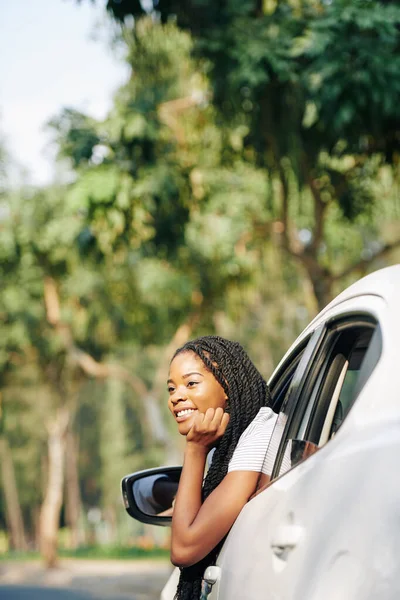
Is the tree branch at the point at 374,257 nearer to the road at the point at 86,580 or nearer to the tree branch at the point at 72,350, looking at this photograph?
the road at the point at 86,580

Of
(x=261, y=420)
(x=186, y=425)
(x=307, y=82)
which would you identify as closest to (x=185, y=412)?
(x=186, y=425)

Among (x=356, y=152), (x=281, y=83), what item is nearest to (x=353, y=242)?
(x=356, y=152)

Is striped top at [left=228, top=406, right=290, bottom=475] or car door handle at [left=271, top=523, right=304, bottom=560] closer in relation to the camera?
car door handle at [left=271, top=523, right=304, bottom=560]

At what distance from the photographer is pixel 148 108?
11.9m

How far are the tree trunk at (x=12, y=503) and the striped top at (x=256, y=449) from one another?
60.7 m

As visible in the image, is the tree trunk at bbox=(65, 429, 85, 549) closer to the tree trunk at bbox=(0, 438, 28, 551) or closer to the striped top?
the tree trunk at bbox=(0, 438, 28, 551)

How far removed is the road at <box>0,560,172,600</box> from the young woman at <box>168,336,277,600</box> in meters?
15.8

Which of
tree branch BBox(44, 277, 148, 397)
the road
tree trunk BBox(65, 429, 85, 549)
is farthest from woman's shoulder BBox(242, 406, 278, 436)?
tree trunk BBox(65, 429, 85, 549)

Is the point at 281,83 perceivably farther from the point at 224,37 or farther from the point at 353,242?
the point at 353,242

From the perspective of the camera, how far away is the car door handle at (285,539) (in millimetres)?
1791

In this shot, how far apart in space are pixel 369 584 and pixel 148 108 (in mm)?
10688

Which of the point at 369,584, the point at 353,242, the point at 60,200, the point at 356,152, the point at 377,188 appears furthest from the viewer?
the point at 60,200

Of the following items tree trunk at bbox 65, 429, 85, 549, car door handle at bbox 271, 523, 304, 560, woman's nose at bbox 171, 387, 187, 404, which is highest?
tree trunk at bbox 65, 429, 85, 549

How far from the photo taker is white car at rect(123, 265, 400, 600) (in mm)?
1532
